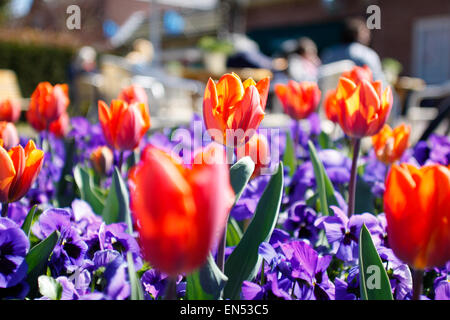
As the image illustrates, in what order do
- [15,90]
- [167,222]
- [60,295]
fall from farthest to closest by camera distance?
[15,90] → [60,295] → [167,222]

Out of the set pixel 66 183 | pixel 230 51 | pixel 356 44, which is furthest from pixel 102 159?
pixel 230 51

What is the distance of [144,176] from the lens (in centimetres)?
39

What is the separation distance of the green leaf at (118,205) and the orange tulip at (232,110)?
0.78 feet

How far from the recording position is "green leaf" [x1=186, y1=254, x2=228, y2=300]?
556mm

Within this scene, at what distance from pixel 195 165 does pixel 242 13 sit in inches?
685

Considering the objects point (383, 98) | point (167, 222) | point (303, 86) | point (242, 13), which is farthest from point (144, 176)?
point (242, 13)

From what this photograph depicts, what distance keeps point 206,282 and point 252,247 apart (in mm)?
143

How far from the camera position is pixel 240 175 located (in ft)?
2.15

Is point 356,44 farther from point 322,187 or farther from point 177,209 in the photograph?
point 177,209

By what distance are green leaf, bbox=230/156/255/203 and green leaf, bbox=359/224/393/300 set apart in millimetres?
166

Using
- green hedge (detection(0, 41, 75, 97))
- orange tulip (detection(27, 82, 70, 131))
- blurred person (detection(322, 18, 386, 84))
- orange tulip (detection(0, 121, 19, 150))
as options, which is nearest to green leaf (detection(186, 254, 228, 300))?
orange tulip (detection(0, 121, 19, 150))

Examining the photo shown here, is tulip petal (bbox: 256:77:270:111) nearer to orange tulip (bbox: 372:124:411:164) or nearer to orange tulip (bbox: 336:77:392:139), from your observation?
orange tulip (bbox: 336:77:392:139)

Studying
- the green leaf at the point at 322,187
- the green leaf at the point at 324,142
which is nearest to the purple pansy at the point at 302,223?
the green leaf at the point at 322,187
